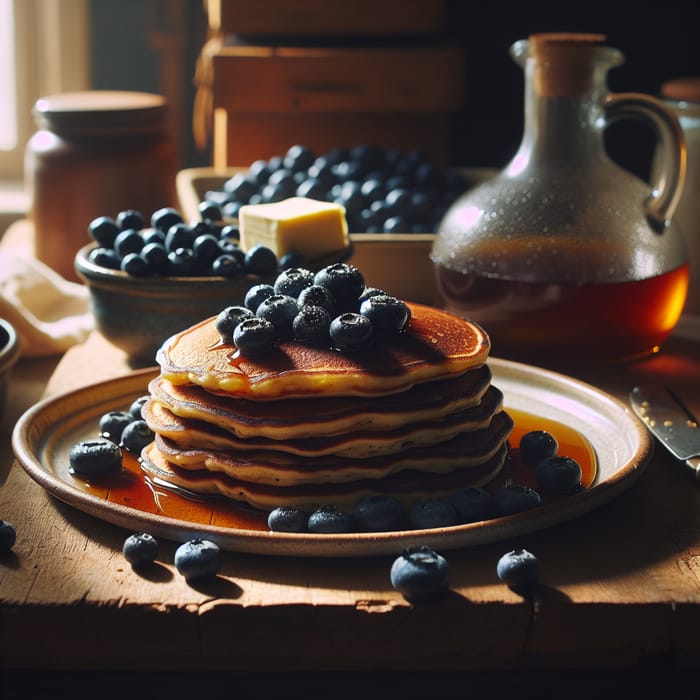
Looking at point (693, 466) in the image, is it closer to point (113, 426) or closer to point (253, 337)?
point (253, 337)

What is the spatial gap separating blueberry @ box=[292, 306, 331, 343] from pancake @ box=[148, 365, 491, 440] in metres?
0.07

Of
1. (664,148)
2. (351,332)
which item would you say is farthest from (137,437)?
(664,148)

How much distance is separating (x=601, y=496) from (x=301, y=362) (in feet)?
0.97

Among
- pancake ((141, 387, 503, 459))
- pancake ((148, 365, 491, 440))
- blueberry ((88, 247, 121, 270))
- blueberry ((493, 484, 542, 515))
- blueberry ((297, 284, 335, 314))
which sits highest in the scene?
blueberry ((297, 284, 335, 314))

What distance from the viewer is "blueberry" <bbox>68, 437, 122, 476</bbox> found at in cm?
105

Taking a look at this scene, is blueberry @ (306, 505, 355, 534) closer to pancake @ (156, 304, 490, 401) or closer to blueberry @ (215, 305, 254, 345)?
pancake @ (156, 304, 490, 401)

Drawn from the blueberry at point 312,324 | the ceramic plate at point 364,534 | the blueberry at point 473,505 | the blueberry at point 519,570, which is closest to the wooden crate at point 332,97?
the ceramic plate at point 364,534

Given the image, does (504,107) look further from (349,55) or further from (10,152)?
(10,152)

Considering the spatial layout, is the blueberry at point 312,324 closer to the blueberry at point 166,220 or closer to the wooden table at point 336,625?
the wooden table at point 336,625

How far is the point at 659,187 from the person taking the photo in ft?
4.73

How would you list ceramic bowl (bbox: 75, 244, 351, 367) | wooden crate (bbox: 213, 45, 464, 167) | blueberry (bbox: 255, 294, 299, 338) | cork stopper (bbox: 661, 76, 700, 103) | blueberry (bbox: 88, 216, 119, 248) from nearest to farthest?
1. blueberry (bbox: 255, 294, 299, 338)
2. ceramic bowl (bbox: 75, 244, 351, 367)
3. blueberry (bbox: 88, 216, 119, 248)
4. cork stopper (bbox: 661, 76, 700, 103)
5. wooden crate (bbox: 213, 45, 464, 167)

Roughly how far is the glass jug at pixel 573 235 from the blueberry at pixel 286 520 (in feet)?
1.88

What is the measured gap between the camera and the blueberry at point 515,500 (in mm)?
942

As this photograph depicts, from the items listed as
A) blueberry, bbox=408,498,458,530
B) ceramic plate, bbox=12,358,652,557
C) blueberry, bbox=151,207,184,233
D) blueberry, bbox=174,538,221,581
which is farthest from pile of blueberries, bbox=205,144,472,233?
blueberry, bbox=174,538,221,581
